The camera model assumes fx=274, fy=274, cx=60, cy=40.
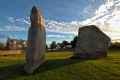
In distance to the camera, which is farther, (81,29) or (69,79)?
(81,29)

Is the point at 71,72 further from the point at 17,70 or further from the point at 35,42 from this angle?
the point at 17,70

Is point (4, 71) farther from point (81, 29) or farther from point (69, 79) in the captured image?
point (81, 29)

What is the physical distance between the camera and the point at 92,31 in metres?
28.9

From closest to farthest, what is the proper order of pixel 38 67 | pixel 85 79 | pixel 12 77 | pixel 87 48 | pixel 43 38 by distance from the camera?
pixel 85 79
pixel 12 77
pixel 38 67
pixel 43 38
pixel 87 48

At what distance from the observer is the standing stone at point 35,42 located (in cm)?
2341

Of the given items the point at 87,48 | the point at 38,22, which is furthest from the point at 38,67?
the point at 87,48

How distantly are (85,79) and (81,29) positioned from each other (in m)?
11.2

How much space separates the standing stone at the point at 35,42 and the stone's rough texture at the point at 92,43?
562cm

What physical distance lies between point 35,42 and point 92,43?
7.08 m

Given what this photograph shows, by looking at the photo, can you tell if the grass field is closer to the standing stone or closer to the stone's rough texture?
the standing stone

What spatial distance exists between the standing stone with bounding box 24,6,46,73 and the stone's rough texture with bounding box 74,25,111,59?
562 cm

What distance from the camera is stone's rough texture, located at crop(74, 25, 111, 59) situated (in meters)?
28.1

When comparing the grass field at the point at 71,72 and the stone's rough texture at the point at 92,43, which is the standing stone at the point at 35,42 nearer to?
the grass field at the point at 71,72

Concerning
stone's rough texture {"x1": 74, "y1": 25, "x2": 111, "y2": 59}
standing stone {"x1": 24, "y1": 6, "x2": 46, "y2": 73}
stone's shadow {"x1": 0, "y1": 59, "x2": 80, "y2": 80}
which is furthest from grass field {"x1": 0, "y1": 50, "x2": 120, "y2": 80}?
stone's rough texture {"x1": 74, "y1": 25, "x2": 111, "y2": 59}
